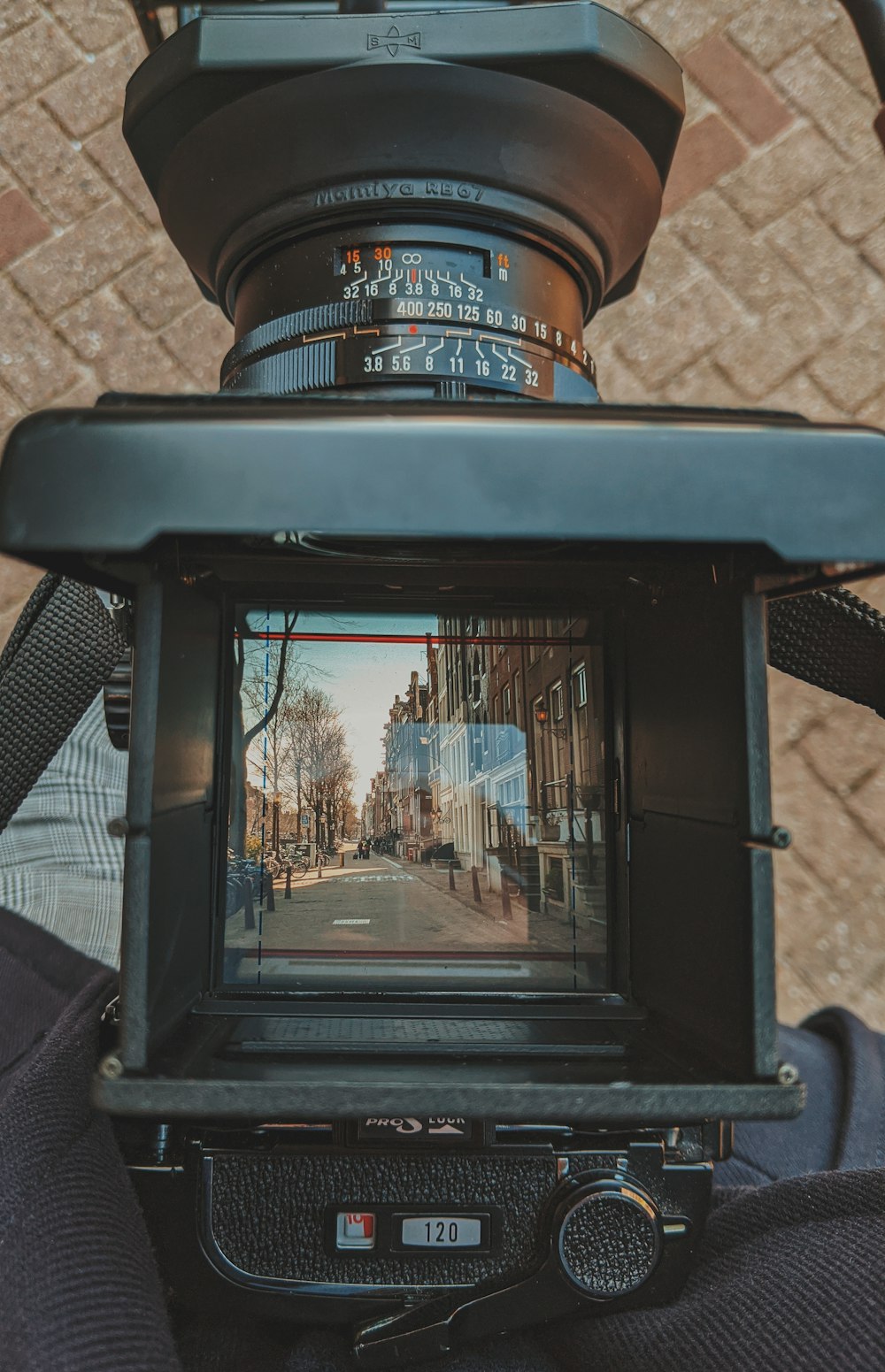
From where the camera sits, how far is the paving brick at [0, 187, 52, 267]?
3.15 ft

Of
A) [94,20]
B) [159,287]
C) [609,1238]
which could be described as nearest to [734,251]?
Result: [159,287]

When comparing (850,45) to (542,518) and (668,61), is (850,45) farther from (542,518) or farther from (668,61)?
(542,518)

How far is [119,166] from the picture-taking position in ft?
3.18

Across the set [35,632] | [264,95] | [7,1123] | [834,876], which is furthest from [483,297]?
[834,876]

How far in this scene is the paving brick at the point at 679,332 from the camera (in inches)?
37.3

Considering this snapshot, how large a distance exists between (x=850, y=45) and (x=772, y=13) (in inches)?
3.1

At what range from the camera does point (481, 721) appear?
388 millimetres

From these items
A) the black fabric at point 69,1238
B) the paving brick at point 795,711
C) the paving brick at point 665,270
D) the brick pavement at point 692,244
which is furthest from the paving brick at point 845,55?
the black fabric at point 69,1238

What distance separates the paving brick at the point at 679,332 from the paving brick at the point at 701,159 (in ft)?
Result: 0.28

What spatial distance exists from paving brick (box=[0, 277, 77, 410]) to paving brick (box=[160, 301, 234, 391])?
0.32ft

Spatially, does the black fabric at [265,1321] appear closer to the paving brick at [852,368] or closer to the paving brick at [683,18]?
the paving brick at [852,368]

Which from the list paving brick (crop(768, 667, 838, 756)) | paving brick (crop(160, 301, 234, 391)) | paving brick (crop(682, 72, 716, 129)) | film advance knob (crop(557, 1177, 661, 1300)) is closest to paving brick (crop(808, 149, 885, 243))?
paving brick (crop(682, 72, 716, 129))

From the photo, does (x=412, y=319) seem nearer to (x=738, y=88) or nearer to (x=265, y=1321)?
(x=265, y=1321)

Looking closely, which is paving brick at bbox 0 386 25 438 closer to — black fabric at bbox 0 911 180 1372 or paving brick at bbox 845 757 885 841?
black fabric at bbox 0 911 180 1372
